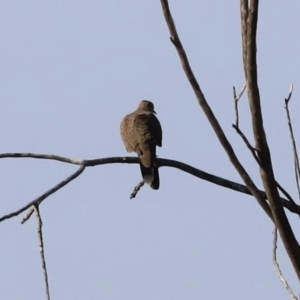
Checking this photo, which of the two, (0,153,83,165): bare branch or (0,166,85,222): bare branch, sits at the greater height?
(0,153,83,165): bare branch

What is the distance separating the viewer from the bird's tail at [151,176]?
6551mm

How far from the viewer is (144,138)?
24.4ft

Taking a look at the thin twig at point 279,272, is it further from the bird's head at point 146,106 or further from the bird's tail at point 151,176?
the bird's head at point 146,106

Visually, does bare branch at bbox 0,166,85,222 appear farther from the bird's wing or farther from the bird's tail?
the bird's wing

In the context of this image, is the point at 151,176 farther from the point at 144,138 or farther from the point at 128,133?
the point at 128,133

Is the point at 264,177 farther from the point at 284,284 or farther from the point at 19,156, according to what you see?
the point at 19,156

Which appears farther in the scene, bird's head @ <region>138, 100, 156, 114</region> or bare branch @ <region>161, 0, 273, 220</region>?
bird's head @ <region>138, 100, 156, 114</region>

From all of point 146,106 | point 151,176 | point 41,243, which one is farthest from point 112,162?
point 146,106

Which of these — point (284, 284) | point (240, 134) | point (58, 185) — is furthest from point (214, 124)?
point (58, 185)

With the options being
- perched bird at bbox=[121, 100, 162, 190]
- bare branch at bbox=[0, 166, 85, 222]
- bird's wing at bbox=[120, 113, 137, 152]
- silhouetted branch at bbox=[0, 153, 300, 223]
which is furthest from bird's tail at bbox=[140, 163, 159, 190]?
bare branch at bbox=[0, 166, 85, 222]

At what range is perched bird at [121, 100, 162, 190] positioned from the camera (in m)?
6.60

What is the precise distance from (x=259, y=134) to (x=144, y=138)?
4.83 metres

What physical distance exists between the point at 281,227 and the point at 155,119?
222 inches

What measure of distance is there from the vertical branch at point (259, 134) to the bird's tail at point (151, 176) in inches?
151
